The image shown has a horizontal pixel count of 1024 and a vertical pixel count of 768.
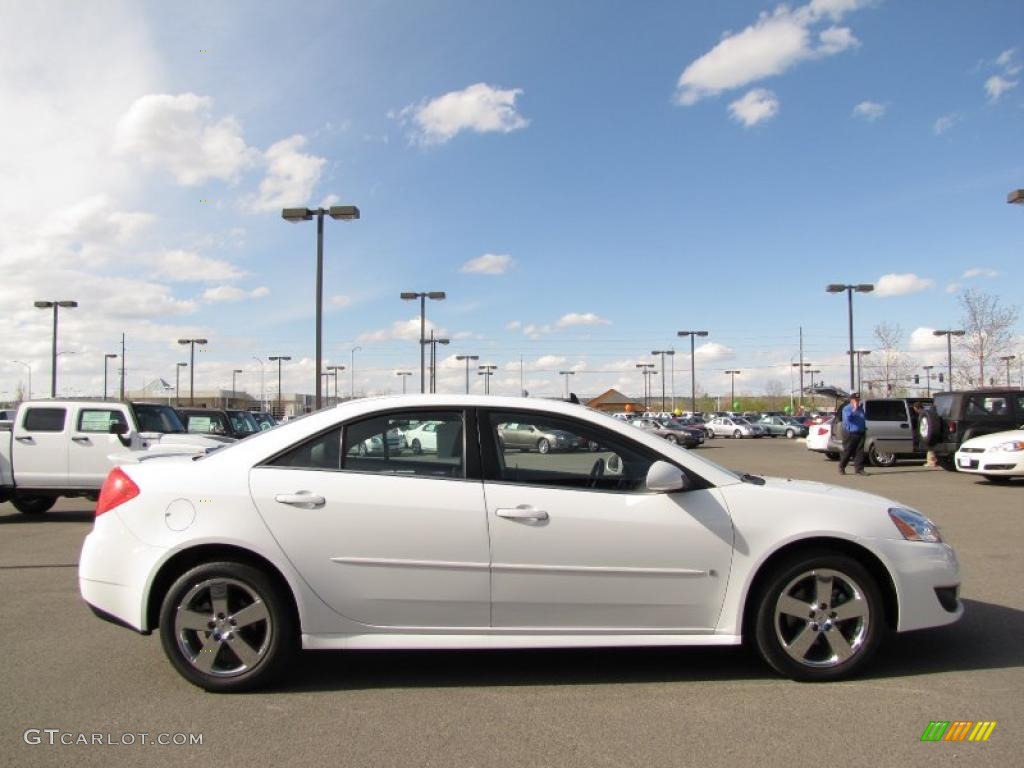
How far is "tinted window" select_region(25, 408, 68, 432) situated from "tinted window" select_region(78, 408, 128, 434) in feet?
0.81

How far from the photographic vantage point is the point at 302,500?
4020mm

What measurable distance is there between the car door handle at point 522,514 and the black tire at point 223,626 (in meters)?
1.25

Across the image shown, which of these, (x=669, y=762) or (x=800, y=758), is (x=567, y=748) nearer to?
(x=669, y=762)

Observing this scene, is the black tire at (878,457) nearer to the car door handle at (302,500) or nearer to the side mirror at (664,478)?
the side mirror at (664,478)

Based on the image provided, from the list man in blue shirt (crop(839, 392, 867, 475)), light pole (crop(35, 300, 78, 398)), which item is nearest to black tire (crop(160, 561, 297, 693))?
man in blue shirt (crop(839, 392, 867, 475))

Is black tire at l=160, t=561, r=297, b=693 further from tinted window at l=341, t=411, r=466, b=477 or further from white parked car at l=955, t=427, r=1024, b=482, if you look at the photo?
white parked car at l=955, t=427, r=1024, b=482

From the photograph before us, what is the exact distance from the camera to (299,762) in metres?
3.27

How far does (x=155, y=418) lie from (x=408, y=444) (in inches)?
379

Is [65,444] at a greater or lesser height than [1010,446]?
greater

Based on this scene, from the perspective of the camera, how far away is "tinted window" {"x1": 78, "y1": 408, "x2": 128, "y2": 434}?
11273 mm

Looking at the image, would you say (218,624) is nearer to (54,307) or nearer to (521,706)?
(521,706)

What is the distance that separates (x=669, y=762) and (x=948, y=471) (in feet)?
60.2

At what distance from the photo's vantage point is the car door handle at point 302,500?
4.02 metres

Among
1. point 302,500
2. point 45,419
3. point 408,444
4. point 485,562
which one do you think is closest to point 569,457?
point 485,562
